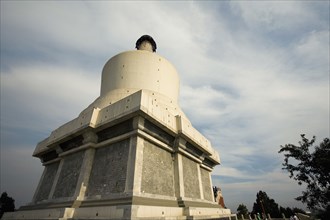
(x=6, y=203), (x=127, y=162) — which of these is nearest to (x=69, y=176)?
(x=127, y=162)

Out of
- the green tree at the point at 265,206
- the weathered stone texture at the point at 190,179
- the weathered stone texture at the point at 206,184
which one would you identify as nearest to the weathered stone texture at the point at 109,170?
the weathered stone texture at the point at 190,179

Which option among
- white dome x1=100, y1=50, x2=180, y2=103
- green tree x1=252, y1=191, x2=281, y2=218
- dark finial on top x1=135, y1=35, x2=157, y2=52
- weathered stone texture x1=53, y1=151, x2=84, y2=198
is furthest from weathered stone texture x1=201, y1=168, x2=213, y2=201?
green tree x1=252, y1=191, x2=281, y2=218

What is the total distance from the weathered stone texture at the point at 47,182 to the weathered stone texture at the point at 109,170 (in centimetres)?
493

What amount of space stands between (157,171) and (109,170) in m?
2.42

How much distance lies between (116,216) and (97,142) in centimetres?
487

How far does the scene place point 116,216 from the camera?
7.19 meters

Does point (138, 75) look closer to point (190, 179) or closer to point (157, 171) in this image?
point (157, 171)

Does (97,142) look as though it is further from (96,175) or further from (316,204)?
(316,204)

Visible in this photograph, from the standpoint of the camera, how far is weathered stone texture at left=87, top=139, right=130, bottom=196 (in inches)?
352

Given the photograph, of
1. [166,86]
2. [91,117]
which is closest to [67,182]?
[91,117]

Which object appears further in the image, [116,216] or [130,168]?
[130,168]

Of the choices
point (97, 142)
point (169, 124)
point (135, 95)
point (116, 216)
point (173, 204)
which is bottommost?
point (116, 216)

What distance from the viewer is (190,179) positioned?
40.3 ft

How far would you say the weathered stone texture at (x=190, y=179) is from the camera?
11.6 m
